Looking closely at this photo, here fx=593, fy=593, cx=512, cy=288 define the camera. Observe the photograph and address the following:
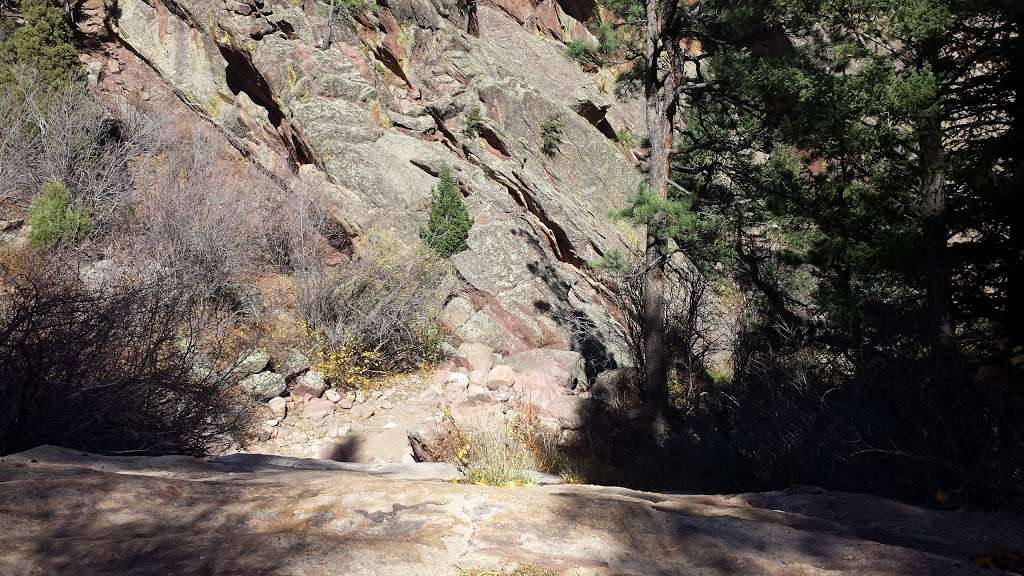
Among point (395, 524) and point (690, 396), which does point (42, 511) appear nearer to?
point (395, 524)

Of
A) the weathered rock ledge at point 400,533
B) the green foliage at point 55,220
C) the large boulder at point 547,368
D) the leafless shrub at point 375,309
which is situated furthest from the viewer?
the leafless shrub at point 375,309

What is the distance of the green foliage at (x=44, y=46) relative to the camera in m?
15.0

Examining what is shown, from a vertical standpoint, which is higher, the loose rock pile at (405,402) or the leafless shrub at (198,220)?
the leafless shrub at (198,220)

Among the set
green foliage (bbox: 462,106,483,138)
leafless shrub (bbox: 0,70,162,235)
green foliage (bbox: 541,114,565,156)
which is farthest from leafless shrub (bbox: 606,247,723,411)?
green foliage (bbox: 541,114,565,156)

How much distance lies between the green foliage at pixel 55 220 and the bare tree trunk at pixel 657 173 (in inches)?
398

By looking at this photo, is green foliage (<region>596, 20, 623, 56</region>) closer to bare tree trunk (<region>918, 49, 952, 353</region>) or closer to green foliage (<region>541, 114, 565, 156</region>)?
bare tree trunk (<region>918, 49, 952, 353</region>)

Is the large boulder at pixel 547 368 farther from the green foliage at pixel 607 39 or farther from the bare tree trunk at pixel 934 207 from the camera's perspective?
the bare tree trunk at pixel 934 207

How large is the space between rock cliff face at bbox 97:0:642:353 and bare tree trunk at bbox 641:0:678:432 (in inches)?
196

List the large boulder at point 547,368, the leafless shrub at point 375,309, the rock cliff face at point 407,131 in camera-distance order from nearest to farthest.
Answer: the large boulder at point 547,368, the leafless shrub at point 375,309, the rock cliff face at point 407,131

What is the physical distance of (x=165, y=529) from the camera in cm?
208

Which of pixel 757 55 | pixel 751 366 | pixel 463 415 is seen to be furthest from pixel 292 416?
pixel 757 55

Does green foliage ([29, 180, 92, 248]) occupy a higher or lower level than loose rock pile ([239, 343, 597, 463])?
higher

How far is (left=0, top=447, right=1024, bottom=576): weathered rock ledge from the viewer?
1.88 metres

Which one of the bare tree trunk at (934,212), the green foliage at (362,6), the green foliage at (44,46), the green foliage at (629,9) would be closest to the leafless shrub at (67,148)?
the green foliage at (44,46)
